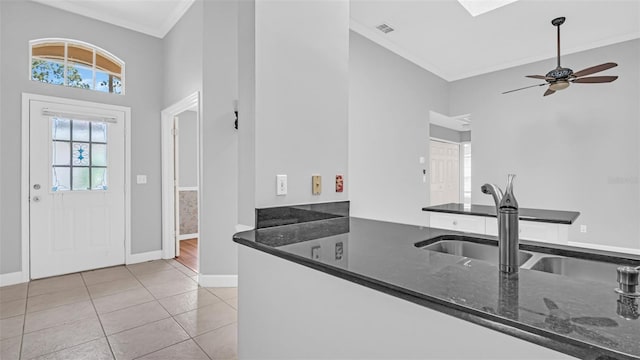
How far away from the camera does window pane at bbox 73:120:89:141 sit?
3.67 m

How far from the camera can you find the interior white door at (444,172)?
6.47 m

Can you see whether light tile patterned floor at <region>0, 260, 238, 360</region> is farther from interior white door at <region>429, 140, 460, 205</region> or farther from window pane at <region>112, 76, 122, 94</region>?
interior white door at <region>429, 140, 460, 205</region>

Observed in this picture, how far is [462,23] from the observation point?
381 cm

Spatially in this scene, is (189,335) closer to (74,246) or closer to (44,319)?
(44,319)

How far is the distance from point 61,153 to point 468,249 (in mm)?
4218

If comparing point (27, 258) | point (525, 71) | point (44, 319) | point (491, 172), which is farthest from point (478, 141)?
point (27, 258)

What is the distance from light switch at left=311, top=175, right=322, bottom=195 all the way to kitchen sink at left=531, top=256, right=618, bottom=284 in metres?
1.09

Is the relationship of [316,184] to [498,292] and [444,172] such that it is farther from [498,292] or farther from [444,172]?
[444,172]

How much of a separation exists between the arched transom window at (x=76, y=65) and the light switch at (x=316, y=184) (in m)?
3.42

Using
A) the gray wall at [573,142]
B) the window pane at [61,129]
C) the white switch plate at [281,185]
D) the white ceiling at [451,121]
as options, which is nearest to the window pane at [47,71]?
the window pane at [61,129]

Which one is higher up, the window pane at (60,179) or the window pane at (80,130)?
the window pane at (80,130)

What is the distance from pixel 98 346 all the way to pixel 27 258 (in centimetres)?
205

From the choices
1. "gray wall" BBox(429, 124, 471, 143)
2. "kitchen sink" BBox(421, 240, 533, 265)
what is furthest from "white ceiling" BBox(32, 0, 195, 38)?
"gray wall" BBox(429, 124, 471, 143)

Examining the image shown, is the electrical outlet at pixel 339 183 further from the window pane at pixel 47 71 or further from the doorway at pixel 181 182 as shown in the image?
the window pane at pixel 47 71
